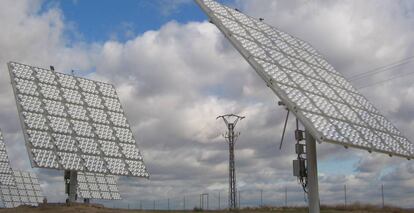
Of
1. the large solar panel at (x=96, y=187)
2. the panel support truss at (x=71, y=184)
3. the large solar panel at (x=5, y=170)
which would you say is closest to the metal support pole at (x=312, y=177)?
the panel support truss at (x=71, y=184)

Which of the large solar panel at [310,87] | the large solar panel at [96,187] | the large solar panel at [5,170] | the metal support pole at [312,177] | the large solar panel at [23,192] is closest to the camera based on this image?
the large solar panel at [310,87]

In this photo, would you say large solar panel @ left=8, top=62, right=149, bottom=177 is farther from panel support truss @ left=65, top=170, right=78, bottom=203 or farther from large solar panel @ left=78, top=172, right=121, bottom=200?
large solar panel @ left=78, top=172, right=121, bottom=200

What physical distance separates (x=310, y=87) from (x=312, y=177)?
472cm

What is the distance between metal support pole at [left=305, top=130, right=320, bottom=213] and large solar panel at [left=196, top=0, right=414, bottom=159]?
1961 mm

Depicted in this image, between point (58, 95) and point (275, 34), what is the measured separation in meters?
18.7

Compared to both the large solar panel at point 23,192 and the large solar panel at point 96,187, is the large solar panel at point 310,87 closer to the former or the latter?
the large solar panel at point 96,187

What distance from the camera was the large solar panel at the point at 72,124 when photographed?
3575 centimetres

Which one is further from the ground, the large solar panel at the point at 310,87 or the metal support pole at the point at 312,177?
the large solar panel at the point at 310,87

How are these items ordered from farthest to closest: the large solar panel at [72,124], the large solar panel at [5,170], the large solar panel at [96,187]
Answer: the large solar panel at [5,170]
the large solar panel at [96,187]
the large solar panel at [72,124]

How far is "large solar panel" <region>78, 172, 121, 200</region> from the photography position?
5262cm

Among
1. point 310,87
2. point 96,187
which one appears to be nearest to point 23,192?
point 96,187

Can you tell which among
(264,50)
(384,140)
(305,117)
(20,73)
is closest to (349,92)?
(384,140)

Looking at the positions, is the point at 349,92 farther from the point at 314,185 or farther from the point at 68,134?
the point at 68,134

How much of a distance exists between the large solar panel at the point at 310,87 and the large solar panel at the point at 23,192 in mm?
47418
